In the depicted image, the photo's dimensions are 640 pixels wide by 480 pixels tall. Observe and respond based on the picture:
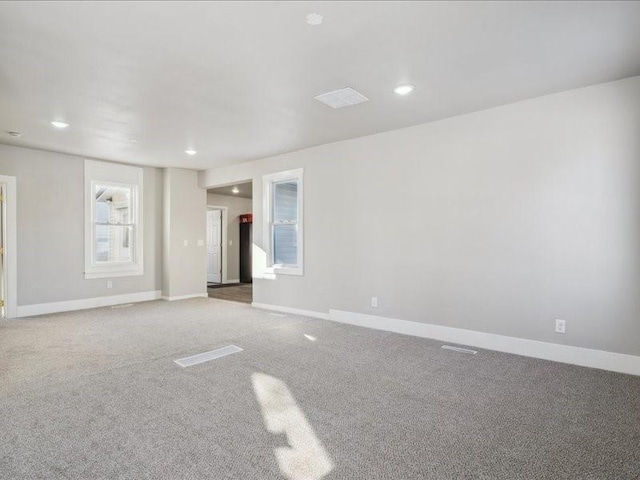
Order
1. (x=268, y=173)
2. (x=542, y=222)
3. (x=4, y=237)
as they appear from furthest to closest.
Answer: (x=268, y=173) → (x=4, y=237) → (x=542, y=222)

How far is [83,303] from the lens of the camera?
6.40 m

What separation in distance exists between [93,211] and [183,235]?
1635mm

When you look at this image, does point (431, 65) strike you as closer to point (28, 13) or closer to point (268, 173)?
point (28, 13)

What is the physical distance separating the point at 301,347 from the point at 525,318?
7.79 feet

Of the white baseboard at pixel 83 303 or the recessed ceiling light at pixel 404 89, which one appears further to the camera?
the white baseboard at pixel 83 303

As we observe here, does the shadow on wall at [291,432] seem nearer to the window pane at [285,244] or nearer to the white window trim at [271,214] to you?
the white window trim at [271,214]

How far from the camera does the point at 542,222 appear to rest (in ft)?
12.3

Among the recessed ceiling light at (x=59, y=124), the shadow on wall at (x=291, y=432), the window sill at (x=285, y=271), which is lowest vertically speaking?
the shadow on wall at (x=291, y=432)

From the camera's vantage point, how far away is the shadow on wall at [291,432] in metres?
1.92

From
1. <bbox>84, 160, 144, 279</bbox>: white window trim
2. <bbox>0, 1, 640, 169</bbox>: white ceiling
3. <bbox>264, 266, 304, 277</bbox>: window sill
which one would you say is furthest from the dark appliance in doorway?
<bbox>0, 1, 640, 169</bbox>: white ceiling

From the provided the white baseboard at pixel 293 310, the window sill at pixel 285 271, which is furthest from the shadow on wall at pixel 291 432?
the window sill at pixel 285 271

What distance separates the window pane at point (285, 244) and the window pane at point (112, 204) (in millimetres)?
3033

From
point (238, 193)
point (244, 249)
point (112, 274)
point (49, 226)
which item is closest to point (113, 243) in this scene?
point (112, 274)

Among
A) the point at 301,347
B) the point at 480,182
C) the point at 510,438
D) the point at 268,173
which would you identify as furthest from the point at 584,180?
the point at 268,173
